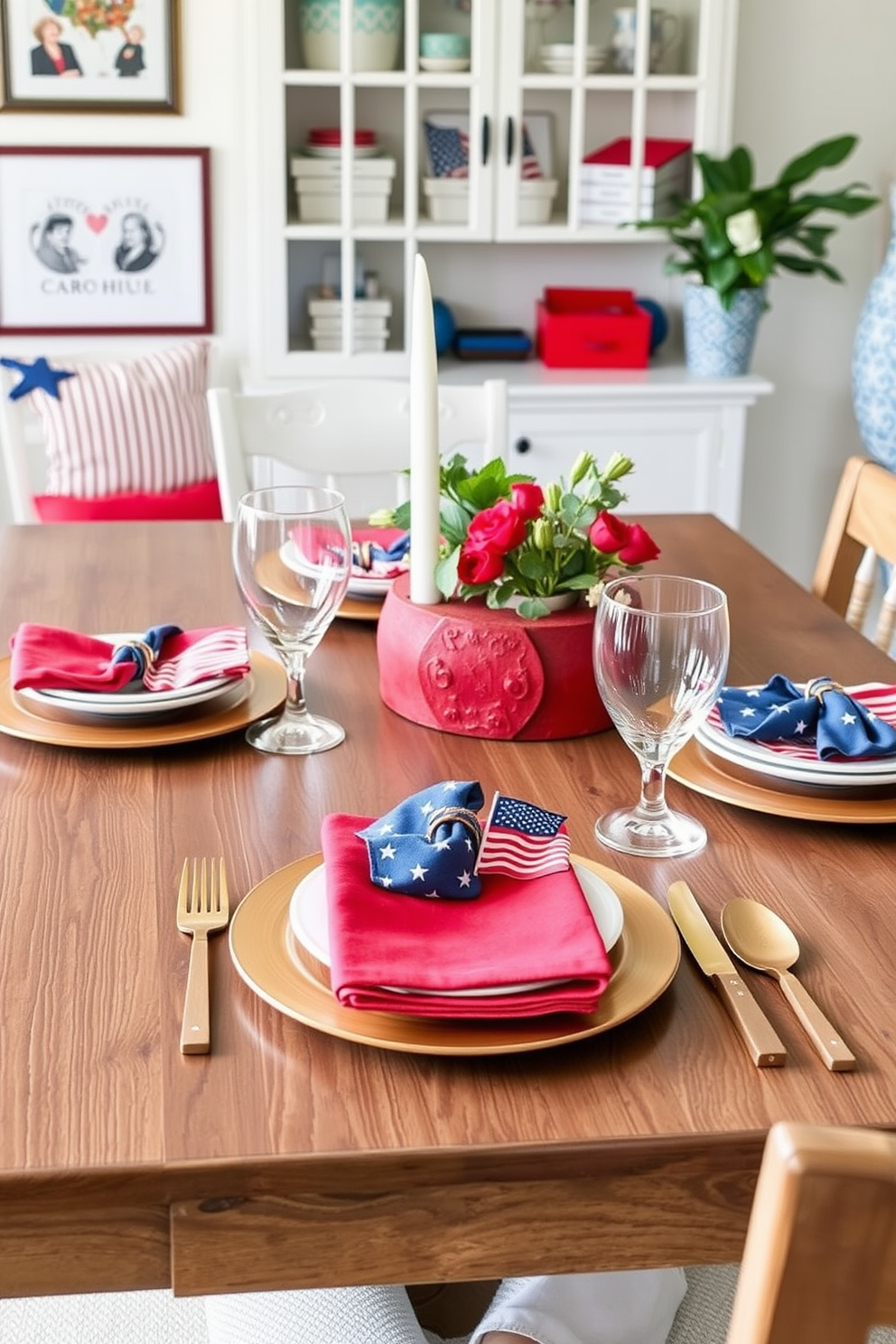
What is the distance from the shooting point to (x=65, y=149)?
3221 millimetres

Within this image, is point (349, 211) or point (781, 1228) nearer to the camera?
point (781, 1228)

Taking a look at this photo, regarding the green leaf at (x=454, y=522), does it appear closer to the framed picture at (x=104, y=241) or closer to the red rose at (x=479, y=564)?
the red rose at (x=479, y=564)

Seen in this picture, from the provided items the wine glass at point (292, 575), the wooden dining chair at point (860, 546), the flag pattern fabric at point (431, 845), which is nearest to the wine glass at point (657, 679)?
the flag pattern fabric at point (431, 845)

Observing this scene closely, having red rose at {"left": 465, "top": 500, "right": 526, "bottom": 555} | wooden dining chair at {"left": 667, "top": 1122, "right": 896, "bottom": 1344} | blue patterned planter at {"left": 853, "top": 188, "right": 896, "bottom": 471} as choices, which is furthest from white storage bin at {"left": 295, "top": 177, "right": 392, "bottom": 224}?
wooden dining chair at {"left": 667, "top": 1122, "right": 896, "bottom": 1344}

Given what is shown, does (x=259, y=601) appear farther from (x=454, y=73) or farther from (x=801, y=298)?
(x=801, y=298)

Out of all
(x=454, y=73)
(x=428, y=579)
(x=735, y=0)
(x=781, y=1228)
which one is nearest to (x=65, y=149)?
(x=454, y=73)

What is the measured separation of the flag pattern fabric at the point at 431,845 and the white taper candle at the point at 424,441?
13.7 inches

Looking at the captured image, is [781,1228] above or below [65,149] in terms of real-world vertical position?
below

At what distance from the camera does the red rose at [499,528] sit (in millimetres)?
1203

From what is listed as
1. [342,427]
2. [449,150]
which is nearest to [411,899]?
[342,427]

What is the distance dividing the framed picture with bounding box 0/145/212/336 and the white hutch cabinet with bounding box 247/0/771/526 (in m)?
0.22

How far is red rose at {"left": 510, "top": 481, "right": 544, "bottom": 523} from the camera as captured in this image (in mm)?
1209

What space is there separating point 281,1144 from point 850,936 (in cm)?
40

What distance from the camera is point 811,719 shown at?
1160 millimetres
